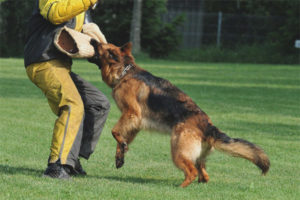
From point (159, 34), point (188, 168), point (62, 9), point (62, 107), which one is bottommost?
point (159, 34)

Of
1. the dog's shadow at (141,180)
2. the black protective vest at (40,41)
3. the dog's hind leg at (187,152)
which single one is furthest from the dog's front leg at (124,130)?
the black protective vest at (40,41)

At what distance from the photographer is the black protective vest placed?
6.36 meters

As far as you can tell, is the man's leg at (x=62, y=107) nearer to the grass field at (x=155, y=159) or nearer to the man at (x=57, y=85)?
the man at (x=57, y=85)

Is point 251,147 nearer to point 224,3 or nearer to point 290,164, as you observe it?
point 290,164

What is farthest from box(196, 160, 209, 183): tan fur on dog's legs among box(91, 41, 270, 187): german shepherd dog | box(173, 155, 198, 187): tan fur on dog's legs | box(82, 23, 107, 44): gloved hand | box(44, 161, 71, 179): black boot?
box(82, 23, 107, 44): gloved hand

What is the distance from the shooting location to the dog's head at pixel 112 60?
665 cm

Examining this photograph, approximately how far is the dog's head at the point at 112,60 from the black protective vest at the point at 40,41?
397mm

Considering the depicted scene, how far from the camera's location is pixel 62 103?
6285 mm

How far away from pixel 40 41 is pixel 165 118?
149 centimetres

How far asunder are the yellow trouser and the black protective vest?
68 mm

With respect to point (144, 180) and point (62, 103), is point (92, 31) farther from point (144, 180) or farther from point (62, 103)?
point (144, 180)

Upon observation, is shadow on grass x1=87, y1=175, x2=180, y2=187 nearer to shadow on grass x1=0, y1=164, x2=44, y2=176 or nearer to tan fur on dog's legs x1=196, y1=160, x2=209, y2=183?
tan fur on dog's legs x1=196, y1=160, x2=209, y2=183

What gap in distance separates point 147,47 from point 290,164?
28874 mm

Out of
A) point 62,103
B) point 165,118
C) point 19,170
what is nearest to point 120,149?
point 165,118
